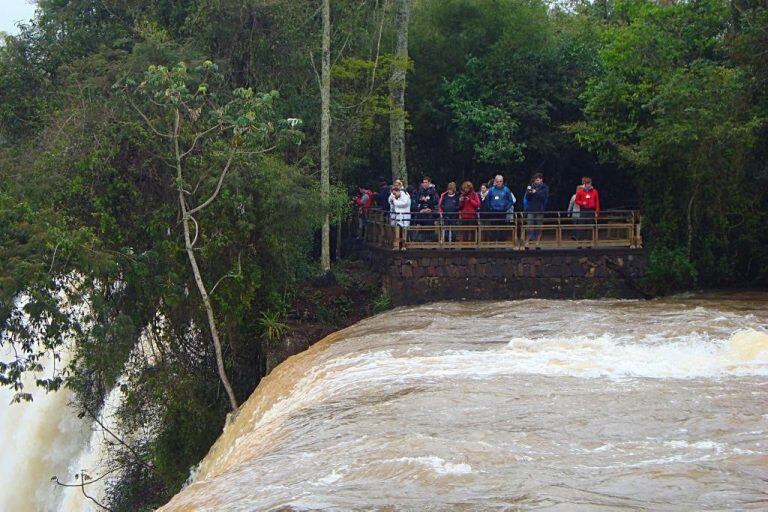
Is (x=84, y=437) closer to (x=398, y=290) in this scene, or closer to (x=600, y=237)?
(x=398, y=290)

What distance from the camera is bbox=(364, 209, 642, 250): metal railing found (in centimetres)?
2219

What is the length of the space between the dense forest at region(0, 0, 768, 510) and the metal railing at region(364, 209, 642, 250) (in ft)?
3.41

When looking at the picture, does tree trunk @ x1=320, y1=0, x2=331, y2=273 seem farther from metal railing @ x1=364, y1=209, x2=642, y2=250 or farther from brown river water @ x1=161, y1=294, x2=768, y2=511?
brown river water @ x1=161, y1=294, x2=768, y2=511

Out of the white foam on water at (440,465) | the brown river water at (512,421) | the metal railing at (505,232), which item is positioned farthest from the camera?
the metal railing at (505,232)

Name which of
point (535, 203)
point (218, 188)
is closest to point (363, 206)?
point (535, 203)

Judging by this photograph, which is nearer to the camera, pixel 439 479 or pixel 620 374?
pixel 439 479

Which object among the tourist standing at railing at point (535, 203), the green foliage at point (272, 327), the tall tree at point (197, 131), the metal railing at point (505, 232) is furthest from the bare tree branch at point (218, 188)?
the tourist standing at railing at point (535, 203)

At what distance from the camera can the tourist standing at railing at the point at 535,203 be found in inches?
883

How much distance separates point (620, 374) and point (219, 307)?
31.3 feet

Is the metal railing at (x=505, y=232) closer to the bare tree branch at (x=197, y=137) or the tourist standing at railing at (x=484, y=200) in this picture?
the tourist standing at railing at (x=484, y=200)

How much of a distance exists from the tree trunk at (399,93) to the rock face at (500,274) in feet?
Answer: 15.9

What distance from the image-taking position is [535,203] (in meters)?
22.9

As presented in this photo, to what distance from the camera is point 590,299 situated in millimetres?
22062

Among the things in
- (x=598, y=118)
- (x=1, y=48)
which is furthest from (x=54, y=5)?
(x=598, y=118)
